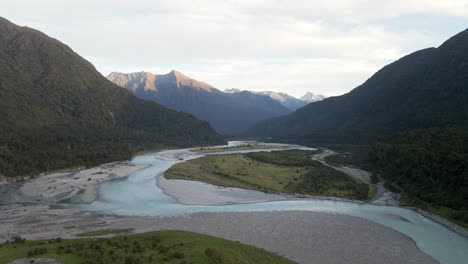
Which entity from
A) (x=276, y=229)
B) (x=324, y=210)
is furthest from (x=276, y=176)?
(x=276, y=229)

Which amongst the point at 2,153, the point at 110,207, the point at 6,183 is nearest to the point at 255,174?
the point at 110,207

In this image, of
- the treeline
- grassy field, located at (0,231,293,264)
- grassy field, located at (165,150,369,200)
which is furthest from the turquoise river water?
the treeline

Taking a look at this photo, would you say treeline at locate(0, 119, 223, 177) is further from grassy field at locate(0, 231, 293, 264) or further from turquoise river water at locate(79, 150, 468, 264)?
grassy field at locate(0, 231, 293, 264)

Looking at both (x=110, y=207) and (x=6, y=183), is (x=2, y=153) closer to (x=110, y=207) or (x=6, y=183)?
(x=6, y=183)

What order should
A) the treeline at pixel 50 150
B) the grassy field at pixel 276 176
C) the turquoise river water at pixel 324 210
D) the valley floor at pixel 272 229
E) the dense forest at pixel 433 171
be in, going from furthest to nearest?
the treeline at pixel 50 150 < the grassy field at pixel 276 176 < the dense forest at pixel 433 171 < the turquoise river water at pixel 324 210 < the valley floor at pixel 272 229

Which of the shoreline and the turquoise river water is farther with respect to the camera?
the turquoise river water

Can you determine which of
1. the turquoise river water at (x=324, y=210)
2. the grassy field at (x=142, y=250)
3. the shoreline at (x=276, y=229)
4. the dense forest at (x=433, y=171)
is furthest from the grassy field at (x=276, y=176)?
the grassy field at (x=142, y=250)

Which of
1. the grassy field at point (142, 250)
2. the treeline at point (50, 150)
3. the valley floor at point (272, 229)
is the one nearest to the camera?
the grassy field at point (142, 250)

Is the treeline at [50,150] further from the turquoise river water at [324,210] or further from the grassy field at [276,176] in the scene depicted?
the grassy field at [276,176]
